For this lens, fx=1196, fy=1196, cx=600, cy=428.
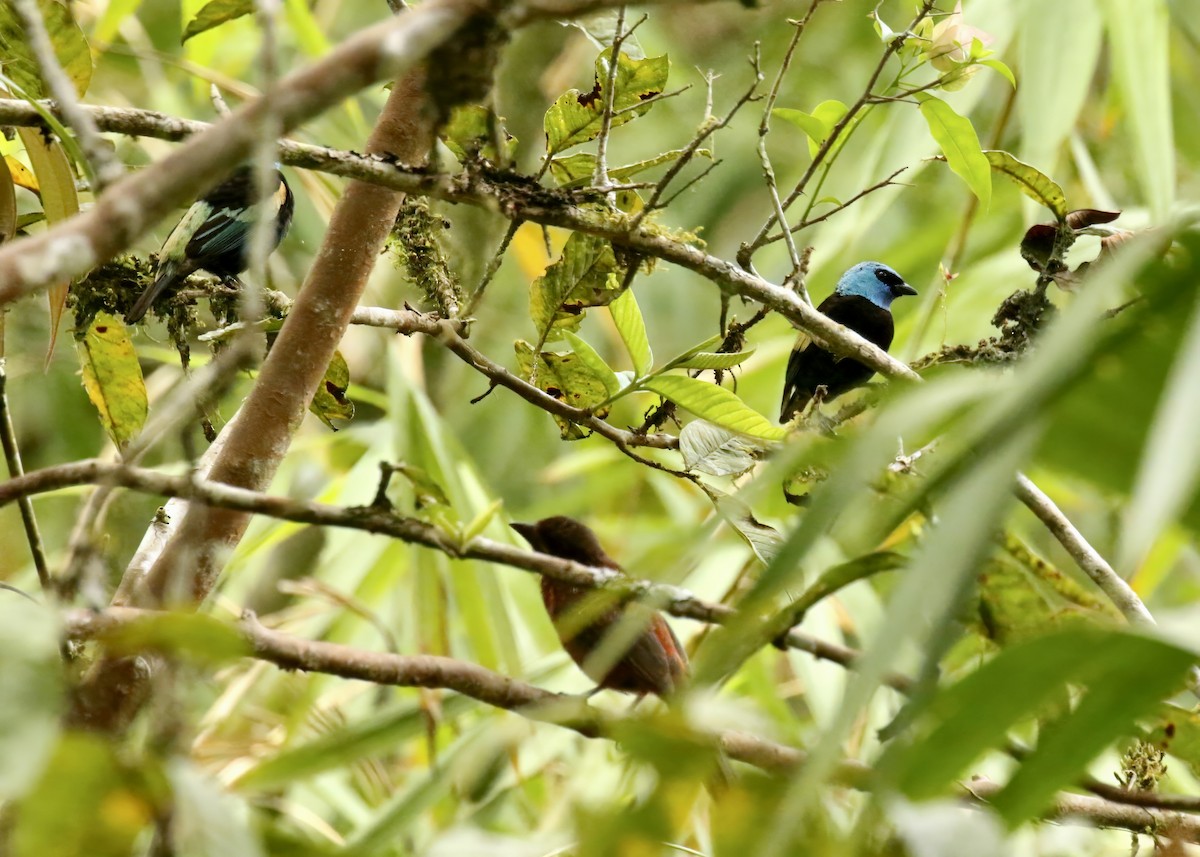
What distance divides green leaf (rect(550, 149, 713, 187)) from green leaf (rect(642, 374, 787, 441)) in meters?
0.27

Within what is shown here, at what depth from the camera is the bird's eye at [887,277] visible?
3.31m

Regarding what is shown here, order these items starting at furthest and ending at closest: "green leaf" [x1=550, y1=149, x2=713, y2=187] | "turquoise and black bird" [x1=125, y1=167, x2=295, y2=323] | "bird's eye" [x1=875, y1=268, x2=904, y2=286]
Result: "bird's eye" [x1=875, y1=268, x2=904, y2=286] < "turquoise and black bird" [x1=125, y1=167, x2=295, y2=323] < "green leaf" [x1=550, y1=149, x2=713, y2=187]

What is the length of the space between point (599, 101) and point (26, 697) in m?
1.11

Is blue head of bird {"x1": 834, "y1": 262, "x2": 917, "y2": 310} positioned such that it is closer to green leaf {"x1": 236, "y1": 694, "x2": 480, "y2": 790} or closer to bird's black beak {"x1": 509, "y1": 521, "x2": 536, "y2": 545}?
bird's black beak {"x1": 509, "y1": 521, "x2": 536, "y2": 545}

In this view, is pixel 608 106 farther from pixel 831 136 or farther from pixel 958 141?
pixel 958 141

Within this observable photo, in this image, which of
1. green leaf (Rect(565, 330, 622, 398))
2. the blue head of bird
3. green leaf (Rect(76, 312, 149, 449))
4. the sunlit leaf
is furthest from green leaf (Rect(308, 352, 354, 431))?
the blue head of bird

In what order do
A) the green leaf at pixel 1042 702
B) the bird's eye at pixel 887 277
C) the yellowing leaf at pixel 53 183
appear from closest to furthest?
the green leaf at pixel 1042 702
the yellowing leaf at pixel 53 183
the bird's eye at pixel 887 277

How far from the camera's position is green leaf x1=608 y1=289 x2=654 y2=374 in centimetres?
163

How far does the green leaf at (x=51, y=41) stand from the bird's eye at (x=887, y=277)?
2.26 m

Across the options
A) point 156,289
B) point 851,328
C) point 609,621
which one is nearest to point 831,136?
point 156,289

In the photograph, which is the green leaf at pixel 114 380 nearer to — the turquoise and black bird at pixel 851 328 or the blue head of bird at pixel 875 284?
the turquoise and black bird at pixel 851 328

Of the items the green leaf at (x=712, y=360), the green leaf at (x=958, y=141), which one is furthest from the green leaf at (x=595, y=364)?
the green leaf at (x=958, y=141)

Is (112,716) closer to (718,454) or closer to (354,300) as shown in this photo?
(354,300)

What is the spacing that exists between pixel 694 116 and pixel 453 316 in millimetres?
4587
